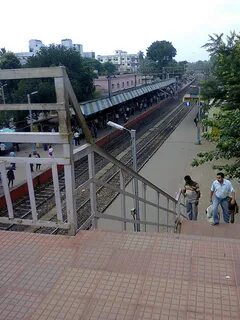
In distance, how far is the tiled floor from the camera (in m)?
2.65

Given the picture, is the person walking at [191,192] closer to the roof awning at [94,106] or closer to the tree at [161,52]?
the roof awning at [94,106]

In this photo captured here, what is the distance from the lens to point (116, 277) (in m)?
3.05

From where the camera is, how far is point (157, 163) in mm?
20422

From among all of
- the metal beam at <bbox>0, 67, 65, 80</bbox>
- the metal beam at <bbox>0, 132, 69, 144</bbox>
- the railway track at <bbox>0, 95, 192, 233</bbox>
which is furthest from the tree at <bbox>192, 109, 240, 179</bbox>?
the metal beam at <bbox>0, 67, 65, 80</bbox>

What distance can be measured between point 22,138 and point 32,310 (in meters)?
1.56

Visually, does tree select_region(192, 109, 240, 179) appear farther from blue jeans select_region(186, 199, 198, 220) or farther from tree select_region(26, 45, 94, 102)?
tree select_region(26, 45, 94, 102)

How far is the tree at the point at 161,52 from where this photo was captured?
7456cm

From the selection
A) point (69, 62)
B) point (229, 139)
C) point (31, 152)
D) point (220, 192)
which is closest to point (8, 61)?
point (69, 62)

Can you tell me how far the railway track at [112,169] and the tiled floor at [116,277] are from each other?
304 centimetres

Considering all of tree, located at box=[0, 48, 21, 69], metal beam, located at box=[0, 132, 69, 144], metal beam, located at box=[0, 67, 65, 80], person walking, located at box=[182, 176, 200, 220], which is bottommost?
person walking, located at box=[182, 176, 200, 220]

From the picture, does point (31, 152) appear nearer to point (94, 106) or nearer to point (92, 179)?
point (94, 106)

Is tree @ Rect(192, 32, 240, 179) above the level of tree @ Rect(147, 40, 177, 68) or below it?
below

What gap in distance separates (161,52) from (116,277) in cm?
7524

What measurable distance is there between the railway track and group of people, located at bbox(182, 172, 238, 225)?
2628mm
